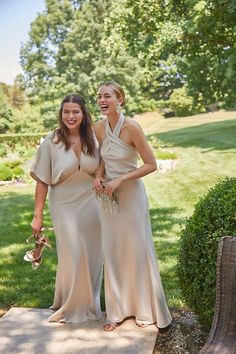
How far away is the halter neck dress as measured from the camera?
11.4ft

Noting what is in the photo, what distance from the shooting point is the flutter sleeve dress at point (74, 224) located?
144 inches

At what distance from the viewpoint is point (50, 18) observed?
3831 cm

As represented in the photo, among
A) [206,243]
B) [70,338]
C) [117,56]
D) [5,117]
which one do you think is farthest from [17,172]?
[5,117]

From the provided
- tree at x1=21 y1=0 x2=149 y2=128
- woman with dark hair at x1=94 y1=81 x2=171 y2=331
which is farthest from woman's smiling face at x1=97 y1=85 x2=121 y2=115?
tree at x1=21 y1=0 x2=149 y2=128

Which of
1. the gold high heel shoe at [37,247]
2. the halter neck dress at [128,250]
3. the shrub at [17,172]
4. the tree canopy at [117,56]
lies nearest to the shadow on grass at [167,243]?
the halter neck dress at [128,250]

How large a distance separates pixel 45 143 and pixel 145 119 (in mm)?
38473

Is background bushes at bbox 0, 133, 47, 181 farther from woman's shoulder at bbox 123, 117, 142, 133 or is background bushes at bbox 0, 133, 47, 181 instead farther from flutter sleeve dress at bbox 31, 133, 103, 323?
woman's shoulder at bbox 123, 117, 142, 133

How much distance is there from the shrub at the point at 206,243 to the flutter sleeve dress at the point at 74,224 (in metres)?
0.88

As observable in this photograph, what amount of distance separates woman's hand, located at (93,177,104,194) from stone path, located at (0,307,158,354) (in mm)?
1201

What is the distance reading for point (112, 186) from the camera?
337 centimetres

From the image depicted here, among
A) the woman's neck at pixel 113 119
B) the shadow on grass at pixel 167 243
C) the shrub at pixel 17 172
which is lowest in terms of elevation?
the shadow on grass at pixel 167 243

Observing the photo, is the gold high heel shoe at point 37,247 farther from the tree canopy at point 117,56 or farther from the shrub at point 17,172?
the tree canopy at point 117,56

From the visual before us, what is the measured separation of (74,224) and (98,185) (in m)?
0.49

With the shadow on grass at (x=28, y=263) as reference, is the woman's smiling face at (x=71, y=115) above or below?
above
